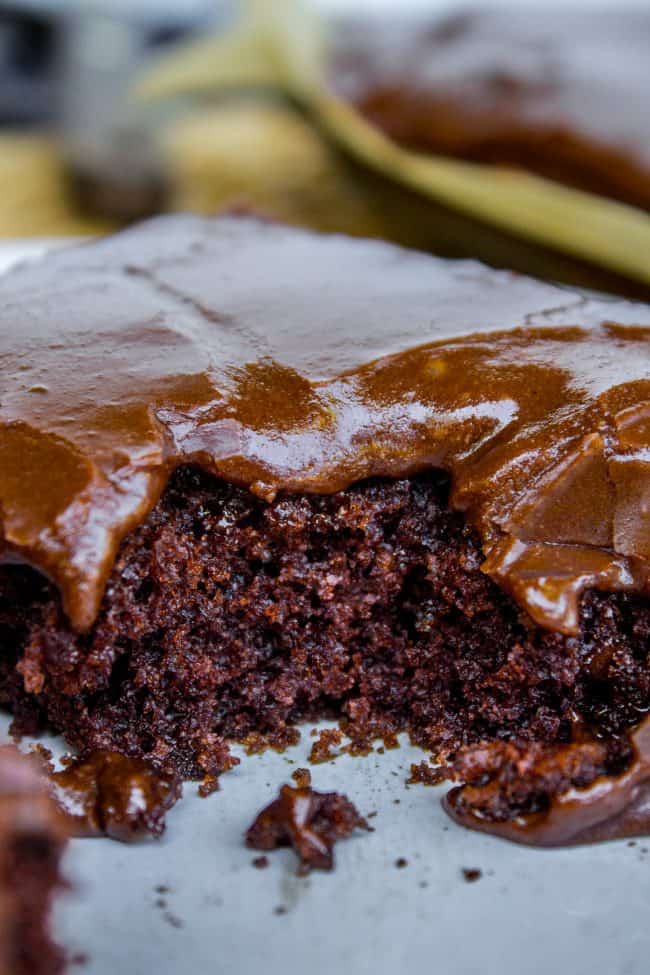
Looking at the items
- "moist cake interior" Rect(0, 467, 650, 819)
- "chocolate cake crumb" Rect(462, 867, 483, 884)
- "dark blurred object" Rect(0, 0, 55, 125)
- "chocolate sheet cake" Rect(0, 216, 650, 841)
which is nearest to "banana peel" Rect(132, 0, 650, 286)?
"dark blurred object" Rect(0, 0, 55, 125)

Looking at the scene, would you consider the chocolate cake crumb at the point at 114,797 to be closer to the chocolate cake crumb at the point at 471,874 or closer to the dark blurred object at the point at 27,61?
the chocolate cake crumb at the point at 471,874

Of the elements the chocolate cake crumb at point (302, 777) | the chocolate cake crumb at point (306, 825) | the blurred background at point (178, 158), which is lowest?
the chocolate cake crumb at point (302, 777)

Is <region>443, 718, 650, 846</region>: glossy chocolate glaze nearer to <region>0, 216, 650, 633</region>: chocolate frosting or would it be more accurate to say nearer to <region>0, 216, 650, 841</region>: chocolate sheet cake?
<region>0, 216, 650, 841</region>: chocolate sheet cake

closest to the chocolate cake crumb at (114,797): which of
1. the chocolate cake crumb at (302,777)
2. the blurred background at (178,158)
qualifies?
the chocolate cake crumb at (302,777)

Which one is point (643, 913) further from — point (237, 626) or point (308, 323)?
point (308, 323)

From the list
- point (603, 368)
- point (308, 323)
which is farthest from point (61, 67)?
point (603, 368)
